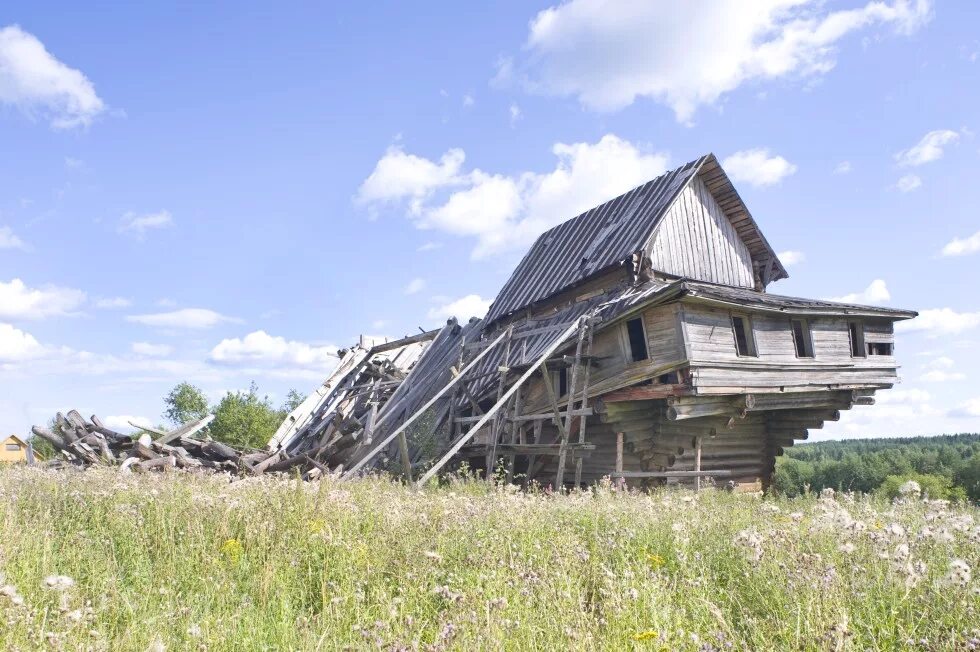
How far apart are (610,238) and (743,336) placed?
529 cm

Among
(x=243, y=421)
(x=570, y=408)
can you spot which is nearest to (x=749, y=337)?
(x=570, y=408)

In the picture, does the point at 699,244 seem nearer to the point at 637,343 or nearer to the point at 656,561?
the point at 637,343

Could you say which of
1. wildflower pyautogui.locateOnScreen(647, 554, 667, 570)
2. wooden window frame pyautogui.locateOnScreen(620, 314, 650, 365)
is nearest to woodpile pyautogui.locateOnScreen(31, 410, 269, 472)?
wooden window frame pyautogui.locateOnScreen(620, 314, 650, 365)

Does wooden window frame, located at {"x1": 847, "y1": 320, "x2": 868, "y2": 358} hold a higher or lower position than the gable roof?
lower

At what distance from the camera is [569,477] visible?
15852 millimetres

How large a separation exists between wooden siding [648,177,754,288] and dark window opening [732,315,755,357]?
3184mm

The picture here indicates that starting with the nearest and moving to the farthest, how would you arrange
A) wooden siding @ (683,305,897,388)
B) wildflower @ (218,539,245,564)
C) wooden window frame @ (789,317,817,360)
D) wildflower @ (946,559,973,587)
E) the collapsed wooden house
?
wildflower @ (946,559,973,587), wildflower @ (218,539,245,564), wooden siding @ (683,305,897,388), the collapsed wooden house, wooden window frame @ (789,317,817,360)

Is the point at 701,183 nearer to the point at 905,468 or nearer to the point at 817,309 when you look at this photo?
the point at 817,309

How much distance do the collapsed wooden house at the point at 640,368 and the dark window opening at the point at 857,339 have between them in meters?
0.04

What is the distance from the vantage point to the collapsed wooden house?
13.4 metres

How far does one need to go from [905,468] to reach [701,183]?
59.4 metres

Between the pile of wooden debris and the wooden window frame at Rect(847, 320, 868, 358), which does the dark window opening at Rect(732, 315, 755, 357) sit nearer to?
the wooden window frame at Rect(847, 320, 868, 358)

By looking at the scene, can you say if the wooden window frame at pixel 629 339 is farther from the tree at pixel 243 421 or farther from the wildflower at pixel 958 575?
the tree at pixel 243 421

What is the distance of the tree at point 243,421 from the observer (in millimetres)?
29281
